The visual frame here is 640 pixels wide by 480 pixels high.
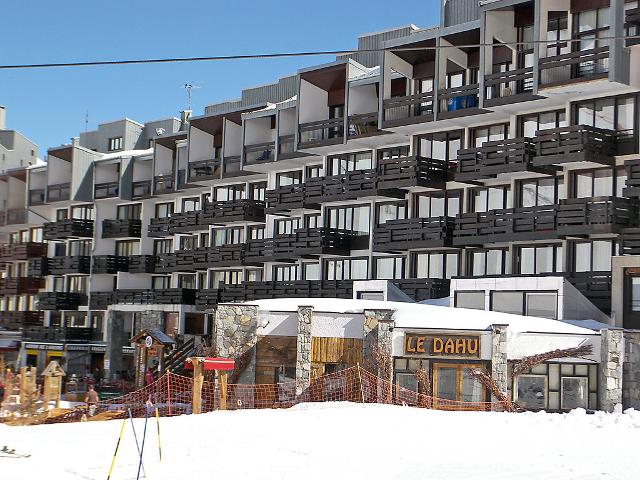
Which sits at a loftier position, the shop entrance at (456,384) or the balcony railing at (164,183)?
the balcony railing at (164,183)

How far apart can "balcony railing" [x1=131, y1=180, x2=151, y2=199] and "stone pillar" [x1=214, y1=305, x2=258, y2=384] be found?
2751 cm

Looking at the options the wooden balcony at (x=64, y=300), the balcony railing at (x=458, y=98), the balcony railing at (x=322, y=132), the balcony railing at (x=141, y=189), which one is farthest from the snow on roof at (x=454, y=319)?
the wooden balcony at (x=64, y=300)

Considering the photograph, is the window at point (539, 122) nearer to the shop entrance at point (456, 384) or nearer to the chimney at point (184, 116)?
the shop entrance at point (456, 384)

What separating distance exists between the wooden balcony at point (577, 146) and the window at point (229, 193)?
76.1 ft

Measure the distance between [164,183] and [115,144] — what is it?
14.6 m

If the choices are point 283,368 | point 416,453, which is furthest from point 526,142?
point 416,453

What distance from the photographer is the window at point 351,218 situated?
1885 inches

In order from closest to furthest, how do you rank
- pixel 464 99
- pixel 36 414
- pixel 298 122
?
pixel 36 414 → pixel 464 99 → pixel 298 122

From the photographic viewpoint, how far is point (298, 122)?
4919 centimetres

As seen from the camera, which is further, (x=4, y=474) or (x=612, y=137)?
(x=612, y=137)

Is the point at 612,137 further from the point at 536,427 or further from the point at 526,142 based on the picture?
the point at 536,427

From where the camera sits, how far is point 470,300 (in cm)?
3866

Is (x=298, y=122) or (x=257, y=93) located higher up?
(x=257, y=93)

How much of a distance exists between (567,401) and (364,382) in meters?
6.67
